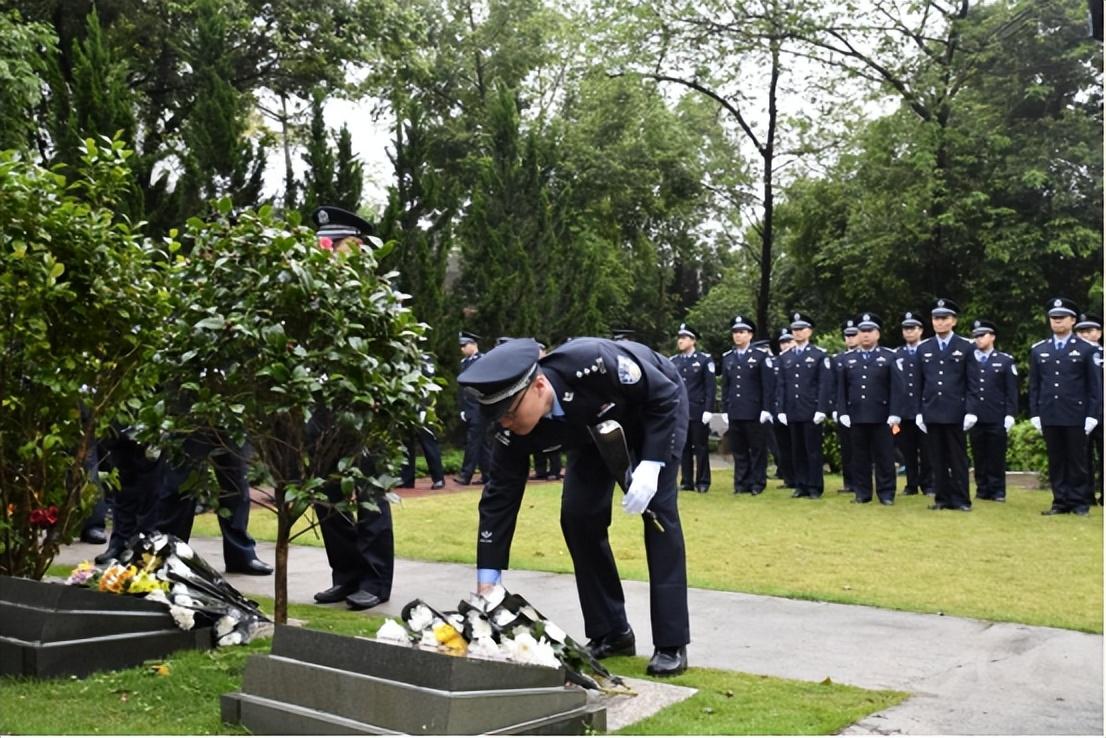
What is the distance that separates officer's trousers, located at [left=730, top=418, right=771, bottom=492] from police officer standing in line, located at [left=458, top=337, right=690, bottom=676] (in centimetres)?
1077

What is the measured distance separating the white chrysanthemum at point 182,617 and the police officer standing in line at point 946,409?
10.1 meters

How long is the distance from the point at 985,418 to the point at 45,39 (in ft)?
45.7

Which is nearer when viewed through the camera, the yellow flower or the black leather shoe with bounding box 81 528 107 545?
the yellow flower

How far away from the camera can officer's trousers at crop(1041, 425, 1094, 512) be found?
44.1ft

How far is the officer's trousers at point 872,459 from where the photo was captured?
14.9m

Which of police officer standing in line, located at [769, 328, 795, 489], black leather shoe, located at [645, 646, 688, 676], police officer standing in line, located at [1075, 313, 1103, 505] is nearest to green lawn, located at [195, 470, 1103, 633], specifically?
police officer standing in line, located at [1075, 313, 1103, 505]

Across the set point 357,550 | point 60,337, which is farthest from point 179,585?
point 357,550

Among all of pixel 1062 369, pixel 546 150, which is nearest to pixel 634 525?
pixel 1062 369

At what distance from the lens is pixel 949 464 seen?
14.2 meters

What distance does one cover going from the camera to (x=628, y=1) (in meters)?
29.8

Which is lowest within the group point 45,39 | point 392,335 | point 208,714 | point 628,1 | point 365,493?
→ point 208,714

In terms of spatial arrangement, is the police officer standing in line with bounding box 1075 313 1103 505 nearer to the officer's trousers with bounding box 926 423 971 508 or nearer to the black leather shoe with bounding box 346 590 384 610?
the officer's trousers with bounding box 926 423 971 508

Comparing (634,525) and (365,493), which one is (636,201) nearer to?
(634,525)

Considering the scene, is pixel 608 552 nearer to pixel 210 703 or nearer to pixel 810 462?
pixel 210 703
